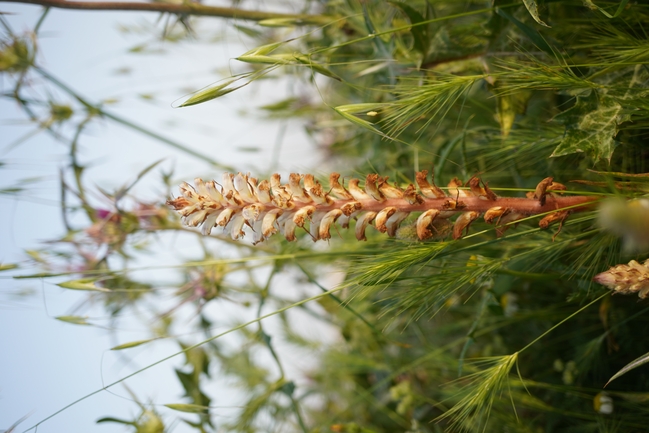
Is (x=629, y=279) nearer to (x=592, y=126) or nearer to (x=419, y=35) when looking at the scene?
(x=592, y=126)

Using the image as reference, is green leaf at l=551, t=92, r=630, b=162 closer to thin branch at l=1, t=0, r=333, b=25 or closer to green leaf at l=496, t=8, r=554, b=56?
green leaf at l=496, t=8, r=554, b=56

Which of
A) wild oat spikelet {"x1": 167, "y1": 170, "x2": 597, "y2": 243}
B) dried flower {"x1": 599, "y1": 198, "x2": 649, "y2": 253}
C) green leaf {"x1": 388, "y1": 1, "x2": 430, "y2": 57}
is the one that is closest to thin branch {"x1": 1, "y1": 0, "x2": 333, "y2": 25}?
green leaf {"x1": 388, "y1": 1, "x2": 430, "y2": 57}

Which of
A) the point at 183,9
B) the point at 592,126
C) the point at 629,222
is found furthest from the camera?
Answer: the point at 183,9

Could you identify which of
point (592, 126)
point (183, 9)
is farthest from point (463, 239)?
point (183, 9)

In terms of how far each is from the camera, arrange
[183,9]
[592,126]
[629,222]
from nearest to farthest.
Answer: [629,222] → [592,126] → [183,9]

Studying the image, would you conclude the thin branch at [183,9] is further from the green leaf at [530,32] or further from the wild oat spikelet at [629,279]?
the wild oat spikelet at [629,279]

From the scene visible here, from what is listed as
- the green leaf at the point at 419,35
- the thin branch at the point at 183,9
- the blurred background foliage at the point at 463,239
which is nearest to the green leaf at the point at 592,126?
the blurred background foliage at the point at 463,239
